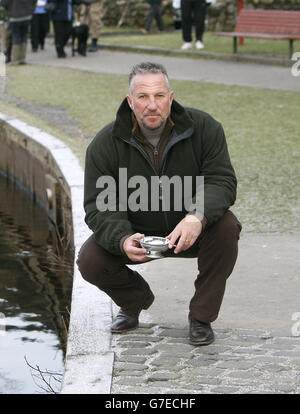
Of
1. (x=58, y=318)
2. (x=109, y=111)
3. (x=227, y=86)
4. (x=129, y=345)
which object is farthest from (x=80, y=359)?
(x=227, y=86)

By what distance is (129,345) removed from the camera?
4770mm

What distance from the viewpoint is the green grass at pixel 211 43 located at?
17641 mm

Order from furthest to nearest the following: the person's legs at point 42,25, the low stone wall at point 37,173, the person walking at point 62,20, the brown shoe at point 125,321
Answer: the person's legs at point 42,25 < the person walking at point 62,20 < the low stone wall at point 37,173 < the brown shoe at point 125,321

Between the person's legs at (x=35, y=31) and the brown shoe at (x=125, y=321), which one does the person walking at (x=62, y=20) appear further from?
the brown shoe at (x=125, y=321)

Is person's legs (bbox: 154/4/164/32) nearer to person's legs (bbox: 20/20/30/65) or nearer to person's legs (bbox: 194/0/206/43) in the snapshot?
person's legs (bbox: 194/0/206/43)

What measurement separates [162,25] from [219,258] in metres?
18.9

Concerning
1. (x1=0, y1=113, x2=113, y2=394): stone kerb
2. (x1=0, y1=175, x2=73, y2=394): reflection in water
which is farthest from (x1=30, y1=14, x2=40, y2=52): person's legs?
(x1=0, y1=113, x2=113, y2=394): stone kerb

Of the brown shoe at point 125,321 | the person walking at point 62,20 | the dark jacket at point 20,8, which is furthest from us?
the person walking at point 62,20

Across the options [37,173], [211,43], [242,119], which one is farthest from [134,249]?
[211,43]

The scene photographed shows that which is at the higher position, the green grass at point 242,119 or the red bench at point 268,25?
the red bench at point 268,25

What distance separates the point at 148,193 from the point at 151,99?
450 millimetres

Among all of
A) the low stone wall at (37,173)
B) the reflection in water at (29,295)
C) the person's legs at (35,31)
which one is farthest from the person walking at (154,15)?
the reflection in water at (29,295)

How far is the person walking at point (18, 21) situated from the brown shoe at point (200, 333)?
42.1 feet

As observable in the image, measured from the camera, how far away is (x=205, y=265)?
4.71 m
